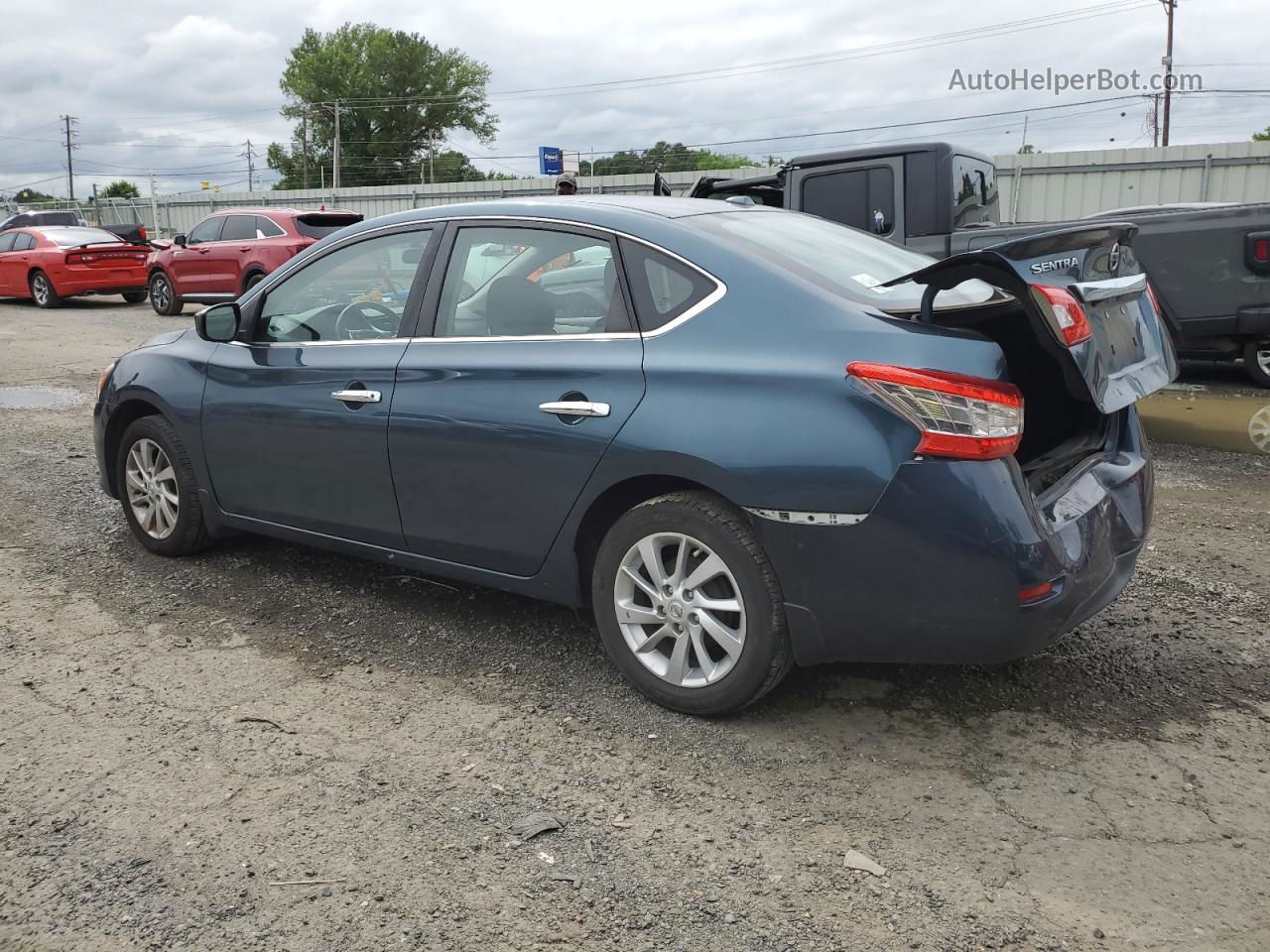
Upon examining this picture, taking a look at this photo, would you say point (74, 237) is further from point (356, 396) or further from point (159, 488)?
point (356, 396)

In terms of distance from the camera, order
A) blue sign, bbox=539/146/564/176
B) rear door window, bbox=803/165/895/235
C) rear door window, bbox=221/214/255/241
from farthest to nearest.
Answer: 1. blue sign, bbox=539/146/564/176
2. rear door window, bbox=221/214/255/241
3. rear door window, bbox=803/165/895/235

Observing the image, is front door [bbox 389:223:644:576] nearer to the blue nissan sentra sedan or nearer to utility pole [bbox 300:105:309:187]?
the blue nissan sentra sedan

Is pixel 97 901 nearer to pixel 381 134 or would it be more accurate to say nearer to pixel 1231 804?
pixel 1231 804

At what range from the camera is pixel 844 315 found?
321 cm

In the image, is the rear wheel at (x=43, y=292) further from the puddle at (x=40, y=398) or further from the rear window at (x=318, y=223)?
the puddle at (x=40, y=398)

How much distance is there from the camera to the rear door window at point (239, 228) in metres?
16.6

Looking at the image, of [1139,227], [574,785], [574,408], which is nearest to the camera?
[574,785]

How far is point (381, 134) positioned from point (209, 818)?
285 feet

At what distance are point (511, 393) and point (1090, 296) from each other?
5.99ft

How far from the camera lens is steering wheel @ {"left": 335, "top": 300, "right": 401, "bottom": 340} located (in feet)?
13.9

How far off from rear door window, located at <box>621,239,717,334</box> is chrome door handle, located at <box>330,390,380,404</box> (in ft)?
3.64

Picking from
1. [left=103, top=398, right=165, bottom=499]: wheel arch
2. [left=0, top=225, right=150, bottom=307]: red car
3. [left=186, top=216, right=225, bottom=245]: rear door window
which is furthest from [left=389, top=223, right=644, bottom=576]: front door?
[left=0, top=225, right=150, bottom=307]: red car

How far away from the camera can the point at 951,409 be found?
2988 millimetres

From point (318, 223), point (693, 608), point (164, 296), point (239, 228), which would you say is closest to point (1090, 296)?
point (693, 608)
